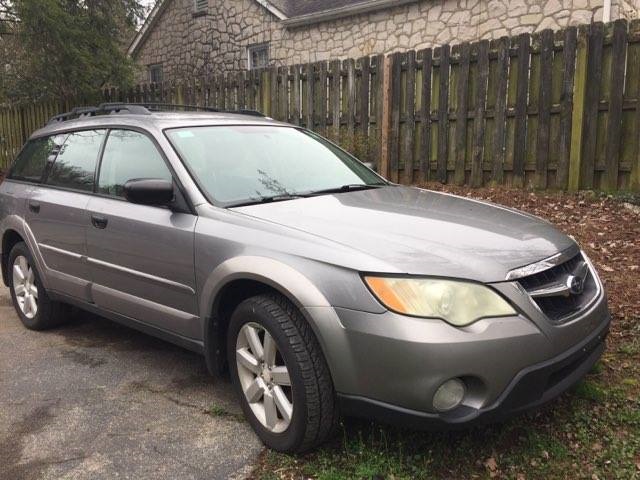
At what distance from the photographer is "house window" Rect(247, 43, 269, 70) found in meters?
16.7

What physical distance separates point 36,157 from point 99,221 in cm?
157

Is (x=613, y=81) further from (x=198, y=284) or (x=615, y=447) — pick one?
(x=198, y=284)

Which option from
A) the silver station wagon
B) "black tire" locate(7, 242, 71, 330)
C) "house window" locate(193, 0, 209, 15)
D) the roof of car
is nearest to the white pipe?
the silver station wagon

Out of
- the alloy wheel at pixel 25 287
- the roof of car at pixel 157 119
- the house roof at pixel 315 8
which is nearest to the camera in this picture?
the roof of car at pixel 157 119

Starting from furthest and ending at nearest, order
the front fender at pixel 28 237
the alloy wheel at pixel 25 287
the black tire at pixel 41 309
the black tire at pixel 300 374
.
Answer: the alloy wheel at pixel 25 287 → the black tire at pixel 41 309 → the front fender at pixel 28 237 → the black tire at pixel 300 374

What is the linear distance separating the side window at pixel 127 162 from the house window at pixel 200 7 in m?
15.4

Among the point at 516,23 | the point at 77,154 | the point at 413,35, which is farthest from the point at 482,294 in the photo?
the point at 413,35

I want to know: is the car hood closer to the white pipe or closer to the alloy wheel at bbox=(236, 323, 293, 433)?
the alloy wheel at bbox=(236, 323, 293, 433)

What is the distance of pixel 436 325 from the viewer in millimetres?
2398

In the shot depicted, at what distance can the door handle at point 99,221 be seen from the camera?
3.84 metres

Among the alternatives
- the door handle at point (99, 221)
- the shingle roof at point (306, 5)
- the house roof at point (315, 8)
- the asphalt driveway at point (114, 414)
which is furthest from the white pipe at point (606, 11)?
the door handle at point (99, 221)

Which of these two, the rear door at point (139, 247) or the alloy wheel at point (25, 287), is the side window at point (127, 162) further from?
the alloy wheel at point (25, 287)

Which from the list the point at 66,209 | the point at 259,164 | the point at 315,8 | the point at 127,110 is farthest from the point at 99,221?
the point at 315,8

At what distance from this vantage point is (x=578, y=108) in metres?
6.76
